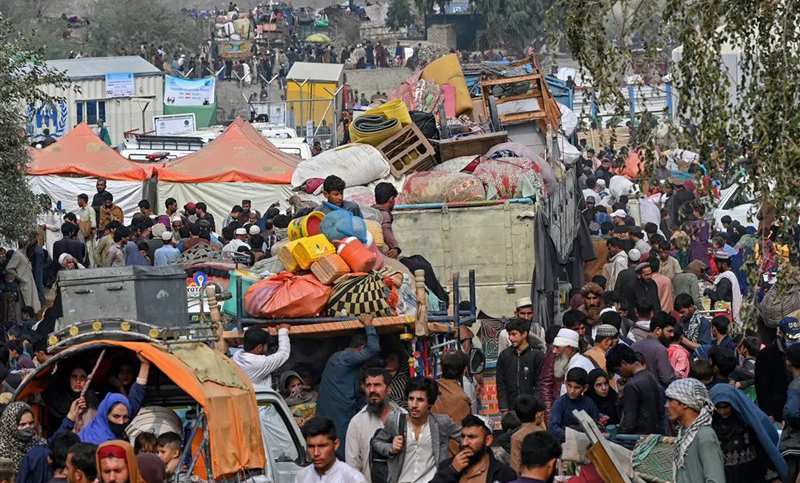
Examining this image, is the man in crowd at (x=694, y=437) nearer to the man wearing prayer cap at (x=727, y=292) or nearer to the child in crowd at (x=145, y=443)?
the child in crowd at (x=145, y=443)

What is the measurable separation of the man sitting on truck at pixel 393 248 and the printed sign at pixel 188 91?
116ft

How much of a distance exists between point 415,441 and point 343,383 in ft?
6.46

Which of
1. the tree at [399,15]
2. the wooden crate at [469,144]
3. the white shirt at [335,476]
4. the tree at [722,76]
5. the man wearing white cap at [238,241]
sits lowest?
the man wearing white cap at [238,241]

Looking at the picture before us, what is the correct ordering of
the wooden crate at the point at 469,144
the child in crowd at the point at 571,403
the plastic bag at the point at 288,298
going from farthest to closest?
the wooden crate at the point at 469,144, the plastic bag at the point at 288,298, the child in crowd at the point at 571,403

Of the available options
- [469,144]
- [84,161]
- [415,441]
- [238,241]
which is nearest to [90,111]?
[84,161]

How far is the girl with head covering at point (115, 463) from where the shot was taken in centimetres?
860

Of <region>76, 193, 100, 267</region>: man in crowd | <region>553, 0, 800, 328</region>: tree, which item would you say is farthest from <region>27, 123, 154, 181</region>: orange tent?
<region>553, 0, 800, 328</region>: tree

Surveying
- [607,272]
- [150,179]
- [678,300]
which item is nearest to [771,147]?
[678,300]

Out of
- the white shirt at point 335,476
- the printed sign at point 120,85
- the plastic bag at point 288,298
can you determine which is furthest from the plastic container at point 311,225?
the printed sign at point 120,85

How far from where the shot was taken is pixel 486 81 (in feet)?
76.7

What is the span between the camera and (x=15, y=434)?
402 inches

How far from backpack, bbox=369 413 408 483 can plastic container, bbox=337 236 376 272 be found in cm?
282

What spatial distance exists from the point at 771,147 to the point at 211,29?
77301mm

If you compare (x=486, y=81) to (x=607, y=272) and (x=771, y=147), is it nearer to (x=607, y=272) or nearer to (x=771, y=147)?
(x=607, y=272)
